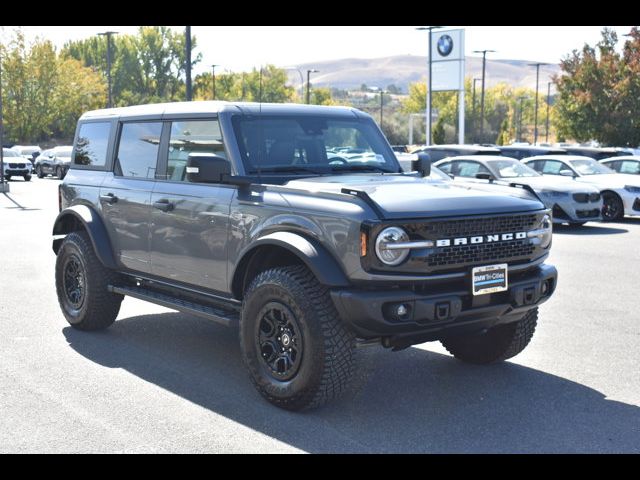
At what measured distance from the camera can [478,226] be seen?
5.38m

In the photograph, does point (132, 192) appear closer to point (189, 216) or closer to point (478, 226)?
point (189, 216)

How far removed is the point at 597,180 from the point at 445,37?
28378 mm

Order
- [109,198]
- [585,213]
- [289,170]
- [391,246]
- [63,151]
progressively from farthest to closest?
[63,151]
[585,213]
[109,198]
[289,170]
[391,246]

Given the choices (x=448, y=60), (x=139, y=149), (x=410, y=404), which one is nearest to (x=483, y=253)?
(x=410, y=404)

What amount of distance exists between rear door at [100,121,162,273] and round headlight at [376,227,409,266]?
247cm

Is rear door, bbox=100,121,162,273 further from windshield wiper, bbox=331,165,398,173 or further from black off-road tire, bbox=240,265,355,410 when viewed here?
black off-road tire, bbox=240,265,355,410

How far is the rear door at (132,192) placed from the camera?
692 centimetres

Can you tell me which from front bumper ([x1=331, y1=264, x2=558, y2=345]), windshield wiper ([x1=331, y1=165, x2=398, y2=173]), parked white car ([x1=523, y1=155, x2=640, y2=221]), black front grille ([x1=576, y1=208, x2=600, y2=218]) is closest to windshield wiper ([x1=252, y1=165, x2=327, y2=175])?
windshield wiper ([x1=331, y1=165, x2=398, y2=173])

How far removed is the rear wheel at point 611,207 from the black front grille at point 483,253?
14.4 m

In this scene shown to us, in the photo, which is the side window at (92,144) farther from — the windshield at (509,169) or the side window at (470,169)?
the side window at (470,169)

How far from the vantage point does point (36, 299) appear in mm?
9328

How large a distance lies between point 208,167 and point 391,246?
5.02 ft

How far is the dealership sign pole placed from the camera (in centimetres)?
4559

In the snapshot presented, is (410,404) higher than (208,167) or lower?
lower
